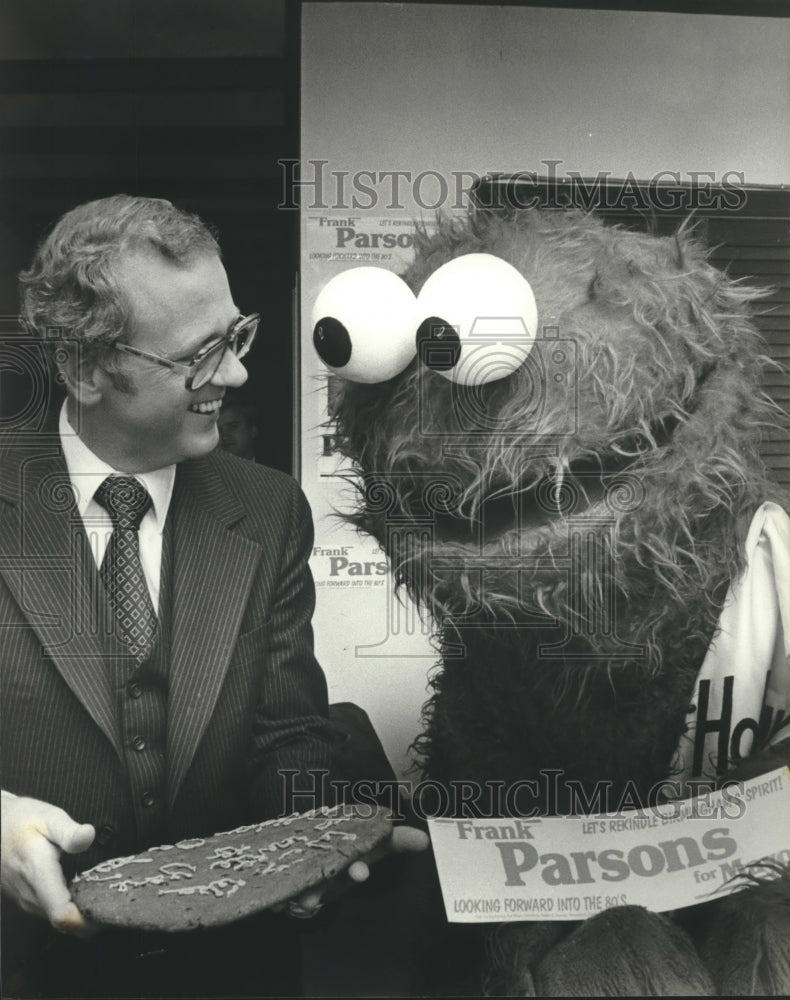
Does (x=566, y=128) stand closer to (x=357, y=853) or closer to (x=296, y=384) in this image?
(x=296, y=384)

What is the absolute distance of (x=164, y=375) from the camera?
334cm

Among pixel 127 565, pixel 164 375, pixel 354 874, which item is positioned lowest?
pixel 354 874

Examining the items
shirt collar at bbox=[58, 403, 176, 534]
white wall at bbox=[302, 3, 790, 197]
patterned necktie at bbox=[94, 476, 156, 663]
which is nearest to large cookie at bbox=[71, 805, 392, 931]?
patterned necktie at bbox=[94, 476, 156, 663]

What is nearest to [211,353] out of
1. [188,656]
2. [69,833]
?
[188,656]

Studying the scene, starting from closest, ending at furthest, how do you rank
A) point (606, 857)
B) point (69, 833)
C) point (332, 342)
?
1. point (69, 833)
2. point (332, 342)
3. point (606, 857)

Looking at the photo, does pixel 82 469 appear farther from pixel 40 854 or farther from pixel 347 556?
pixel 40 854

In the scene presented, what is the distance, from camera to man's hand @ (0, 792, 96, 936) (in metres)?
3.29

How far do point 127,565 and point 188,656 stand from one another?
1.02 feet

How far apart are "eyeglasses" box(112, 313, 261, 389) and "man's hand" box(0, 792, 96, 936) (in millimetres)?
1259

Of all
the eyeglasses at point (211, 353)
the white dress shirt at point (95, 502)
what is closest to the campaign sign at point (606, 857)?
the white dress shirt at point (95, 502)

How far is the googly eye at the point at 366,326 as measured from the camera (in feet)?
11.1

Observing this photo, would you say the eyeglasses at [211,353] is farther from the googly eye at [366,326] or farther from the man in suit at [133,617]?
the googly eye at [366,326]

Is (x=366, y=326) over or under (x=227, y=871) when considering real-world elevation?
over

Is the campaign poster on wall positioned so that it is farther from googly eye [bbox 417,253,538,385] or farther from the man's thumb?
the man's thumb
